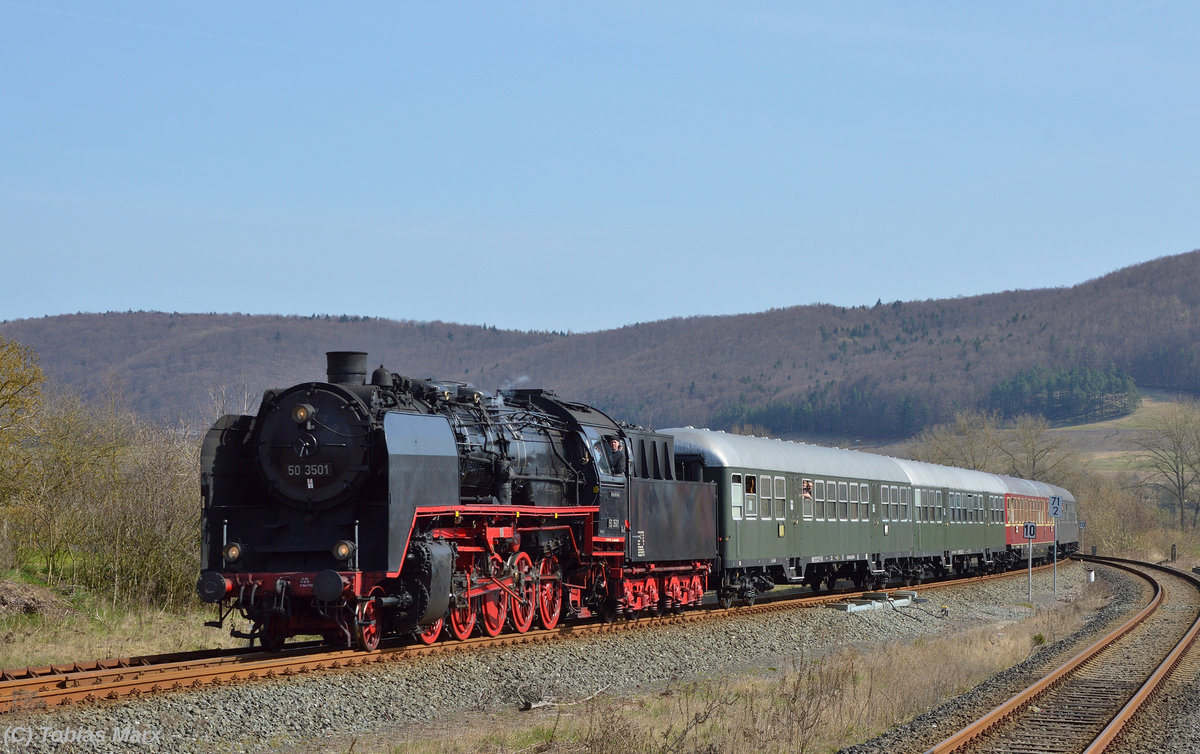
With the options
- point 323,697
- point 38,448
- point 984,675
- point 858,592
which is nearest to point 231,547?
point 323,697

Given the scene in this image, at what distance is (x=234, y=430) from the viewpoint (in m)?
16.1

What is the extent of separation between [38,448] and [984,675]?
67.3ft

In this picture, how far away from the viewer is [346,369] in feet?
53.4

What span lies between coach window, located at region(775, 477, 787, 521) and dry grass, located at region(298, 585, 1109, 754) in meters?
6.97

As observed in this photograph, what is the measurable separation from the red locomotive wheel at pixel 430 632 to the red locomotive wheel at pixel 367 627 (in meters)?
0.62

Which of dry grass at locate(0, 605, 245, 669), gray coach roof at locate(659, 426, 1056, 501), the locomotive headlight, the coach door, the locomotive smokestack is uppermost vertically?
the locomotive smokestack

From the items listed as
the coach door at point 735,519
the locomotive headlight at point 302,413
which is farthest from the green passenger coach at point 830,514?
the locomotive headlight at point 302,413

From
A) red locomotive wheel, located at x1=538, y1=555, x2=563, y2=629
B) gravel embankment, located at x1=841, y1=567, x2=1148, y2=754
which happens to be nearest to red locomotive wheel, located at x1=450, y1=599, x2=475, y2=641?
red locomotive wheel, located at x1=538, y1=555, x2=563, y2=629

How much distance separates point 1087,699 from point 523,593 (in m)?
8.09

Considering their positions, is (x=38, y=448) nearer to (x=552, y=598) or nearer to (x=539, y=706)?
(x=552, y=598)

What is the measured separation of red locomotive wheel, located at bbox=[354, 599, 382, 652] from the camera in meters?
14.7

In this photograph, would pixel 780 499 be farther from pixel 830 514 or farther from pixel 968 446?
pixel 968 446

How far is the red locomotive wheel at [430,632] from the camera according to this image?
15755 mm

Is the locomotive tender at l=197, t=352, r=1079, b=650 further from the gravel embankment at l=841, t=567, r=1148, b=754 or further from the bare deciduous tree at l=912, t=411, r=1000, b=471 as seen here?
the bare deciduous tree at l=912, t=411, r=1000, b=471
